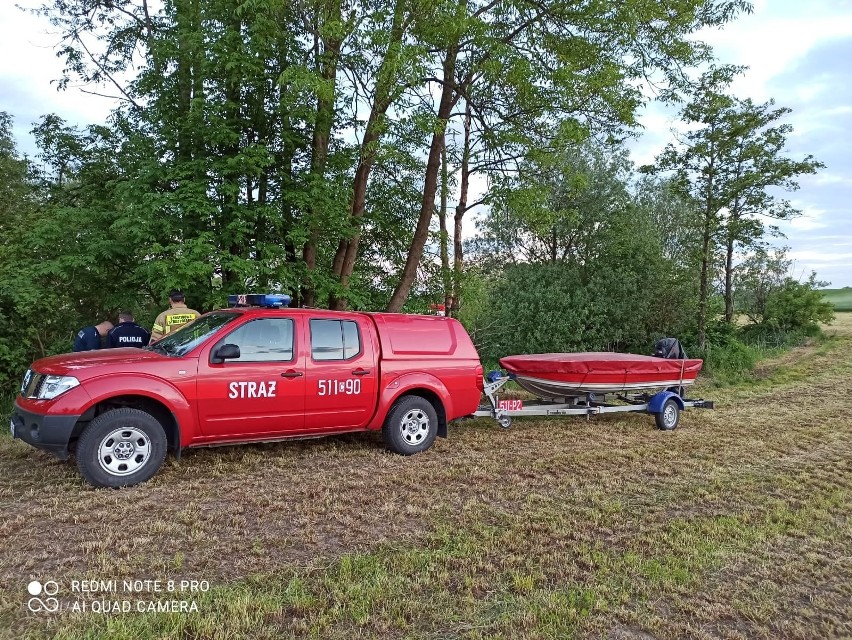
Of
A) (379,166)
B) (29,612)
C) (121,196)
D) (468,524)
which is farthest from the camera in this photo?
(379,166)

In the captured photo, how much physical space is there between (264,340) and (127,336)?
2.89 meters

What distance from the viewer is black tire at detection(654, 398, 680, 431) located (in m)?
8.80

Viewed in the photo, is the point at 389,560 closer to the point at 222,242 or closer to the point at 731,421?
the point at 222,242

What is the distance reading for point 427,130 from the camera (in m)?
9.45

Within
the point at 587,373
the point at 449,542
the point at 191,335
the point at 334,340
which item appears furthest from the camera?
the point at 587,373

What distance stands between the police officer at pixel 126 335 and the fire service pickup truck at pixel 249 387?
5.93 feet

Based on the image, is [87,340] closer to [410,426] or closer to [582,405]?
[410,426]

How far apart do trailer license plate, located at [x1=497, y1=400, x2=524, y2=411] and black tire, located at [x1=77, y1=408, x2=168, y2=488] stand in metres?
4.52

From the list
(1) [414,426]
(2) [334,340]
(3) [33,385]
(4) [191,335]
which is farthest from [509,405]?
(3) [33,385]

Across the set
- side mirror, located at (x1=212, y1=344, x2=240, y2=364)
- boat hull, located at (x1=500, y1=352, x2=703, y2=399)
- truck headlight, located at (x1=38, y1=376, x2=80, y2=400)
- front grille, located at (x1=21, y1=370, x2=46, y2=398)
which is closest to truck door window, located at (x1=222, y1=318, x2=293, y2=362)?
side mirror, located at (x1=212, y1=344, x2=240, y2=364)

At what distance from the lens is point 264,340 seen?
6246 mm

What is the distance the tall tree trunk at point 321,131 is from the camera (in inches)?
352

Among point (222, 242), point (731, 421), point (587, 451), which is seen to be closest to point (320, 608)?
point (587, 451)

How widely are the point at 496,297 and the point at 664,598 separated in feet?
52.5
